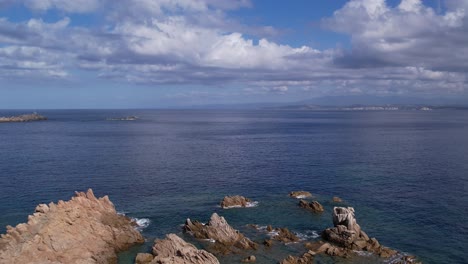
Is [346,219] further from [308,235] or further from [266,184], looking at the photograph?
[266,184]

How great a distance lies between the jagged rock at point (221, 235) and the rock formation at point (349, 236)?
12.0 meters

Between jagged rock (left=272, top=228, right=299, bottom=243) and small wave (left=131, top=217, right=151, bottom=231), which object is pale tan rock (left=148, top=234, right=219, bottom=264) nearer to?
small wave (left=131, top=217, right=151, bottom=231)

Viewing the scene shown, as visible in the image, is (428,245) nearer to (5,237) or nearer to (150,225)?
(150,225)

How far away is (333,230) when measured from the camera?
61125 millimetres

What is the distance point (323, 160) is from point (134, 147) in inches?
2995

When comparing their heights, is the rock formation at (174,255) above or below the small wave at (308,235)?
above

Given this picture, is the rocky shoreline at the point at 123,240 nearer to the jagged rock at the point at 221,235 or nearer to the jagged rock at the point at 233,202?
the jagged rock at the point at 221,235

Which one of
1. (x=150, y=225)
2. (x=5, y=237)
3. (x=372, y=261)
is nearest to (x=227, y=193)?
(x=150, y=225)

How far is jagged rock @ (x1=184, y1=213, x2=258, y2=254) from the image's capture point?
5806 cm

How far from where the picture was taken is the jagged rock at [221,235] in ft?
190

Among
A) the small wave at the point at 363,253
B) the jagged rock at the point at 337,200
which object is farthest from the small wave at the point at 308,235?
the jagged rock at the point at 337,200

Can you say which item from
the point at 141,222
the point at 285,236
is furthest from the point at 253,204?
the point at 141,222

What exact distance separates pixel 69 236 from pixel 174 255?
14.5 m

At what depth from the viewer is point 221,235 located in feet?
198
